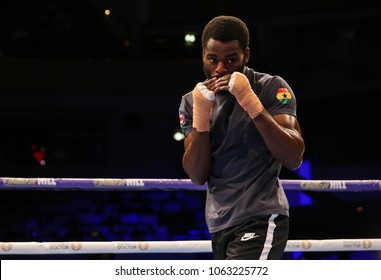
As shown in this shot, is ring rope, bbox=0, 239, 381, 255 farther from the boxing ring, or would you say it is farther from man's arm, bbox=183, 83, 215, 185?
man's arm, bbox=183, 83, 215, 185

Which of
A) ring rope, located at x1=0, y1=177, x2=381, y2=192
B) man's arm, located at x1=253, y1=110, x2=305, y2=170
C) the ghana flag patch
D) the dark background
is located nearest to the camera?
man's arm, located at x1=253, y1=110, x2=305, y2=170

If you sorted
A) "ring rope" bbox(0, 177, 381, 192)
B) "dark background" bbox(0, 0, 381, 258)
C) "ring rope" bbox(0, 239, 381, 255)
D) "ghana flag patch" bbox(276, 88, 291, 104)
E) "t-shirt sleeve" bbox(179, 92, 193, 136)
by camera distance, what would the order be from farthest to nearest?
"dark background" bbox(0, 0, 381, 258)
"ring rope" bbox(0, 177, 381, 192)
"ring rope" bbox(0, 239, 381, 255)
"t-shirt sleeve" bbox(179, 92, 193, 136)
"ghana flag patch" bbox(276, 88, 291, 104)

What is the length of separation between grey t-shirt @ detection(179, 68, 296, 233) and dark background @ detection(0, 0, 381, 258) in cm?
890

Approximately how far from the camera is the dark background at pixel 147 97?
11.3 m

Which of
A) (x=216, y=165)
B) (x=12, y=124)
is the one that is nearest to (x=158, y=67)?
(x=12, y=124)

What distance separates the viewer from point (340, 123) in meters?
12.2

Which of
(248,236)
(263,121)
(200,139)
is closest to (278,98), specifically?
(263,121)

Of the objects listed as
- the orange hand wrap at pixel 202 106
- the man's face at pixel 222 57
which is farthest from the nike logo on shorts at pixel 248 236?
the man's face at pixel 222 57

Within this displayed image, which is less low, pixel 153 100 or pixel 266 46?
pixel 266 46

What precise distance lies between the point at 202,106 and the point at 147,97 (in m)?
10.3

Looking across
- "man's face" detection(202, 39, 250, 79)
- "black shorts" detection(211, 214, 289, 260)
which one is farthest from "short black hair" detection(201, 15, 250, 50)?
"black shorts" detection(211, 214, 289, 260)

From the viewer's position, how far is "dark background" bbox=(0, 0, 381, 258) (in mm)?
11281

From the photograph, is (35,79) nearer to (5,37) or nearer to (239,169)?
(5,37)

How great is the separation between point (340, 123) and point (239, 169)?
10578 millimetres
